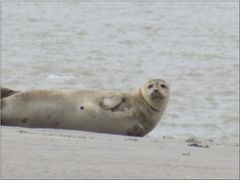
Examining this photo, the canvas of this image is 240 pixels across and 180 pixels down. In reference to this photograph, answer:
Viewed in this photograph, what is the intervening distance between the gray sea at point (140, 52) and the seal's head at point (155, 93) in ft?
3.87

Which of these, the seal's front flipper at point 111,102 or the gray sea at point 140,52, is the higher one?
the gray sea at point 140,52

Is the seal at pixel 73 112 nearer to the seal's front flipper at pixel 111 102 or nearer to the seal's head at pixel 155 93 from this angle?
the seal's front flipper at pixel 111 102

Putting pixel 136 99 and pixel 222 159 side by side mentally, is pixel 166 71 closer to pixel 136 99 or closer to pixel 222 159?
pixel 136 99

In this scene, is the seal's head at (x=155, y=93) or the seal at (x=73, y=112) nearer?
the seal at (x=73, y=112)

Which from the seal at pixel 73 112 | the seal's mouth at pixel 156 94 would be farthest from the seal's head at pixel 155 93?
the seal at pixel 73 112

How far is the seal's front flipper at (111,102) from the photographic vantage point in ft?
27.0

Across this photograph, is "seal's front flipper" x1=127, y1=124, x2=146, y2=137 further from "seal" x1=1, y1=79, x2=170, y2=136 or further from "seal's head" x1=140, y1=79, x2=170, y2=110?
"seal's head" x1=140, y1=79, x2=170, y2=110

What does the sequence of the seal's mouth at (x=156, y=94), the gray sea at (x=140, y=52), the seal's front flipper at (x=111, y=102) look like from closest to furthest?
the seal's front flipper at (x=111, y=102), the seal's mouth at (x=156, y=94), the gray sea at (x=140, y=52)

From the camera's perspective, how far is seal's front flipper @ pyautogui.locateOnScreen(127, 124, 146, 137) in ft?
26.9

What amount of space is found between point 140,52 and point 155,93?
1130cm

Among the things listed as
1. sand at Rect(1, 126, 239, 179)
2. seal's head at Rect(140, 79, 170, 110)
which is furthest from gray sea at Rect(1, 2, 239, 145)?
sand at Rect(1, 126, 239, 179)

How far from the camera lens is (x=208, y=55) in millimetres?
19094

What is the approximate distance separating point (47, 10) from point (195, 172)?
85.0ft

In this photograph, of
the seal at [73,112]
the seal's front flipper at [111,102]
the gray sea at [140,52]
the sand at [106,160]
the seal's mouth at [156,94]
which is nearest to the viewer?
the sand at [106,160]
